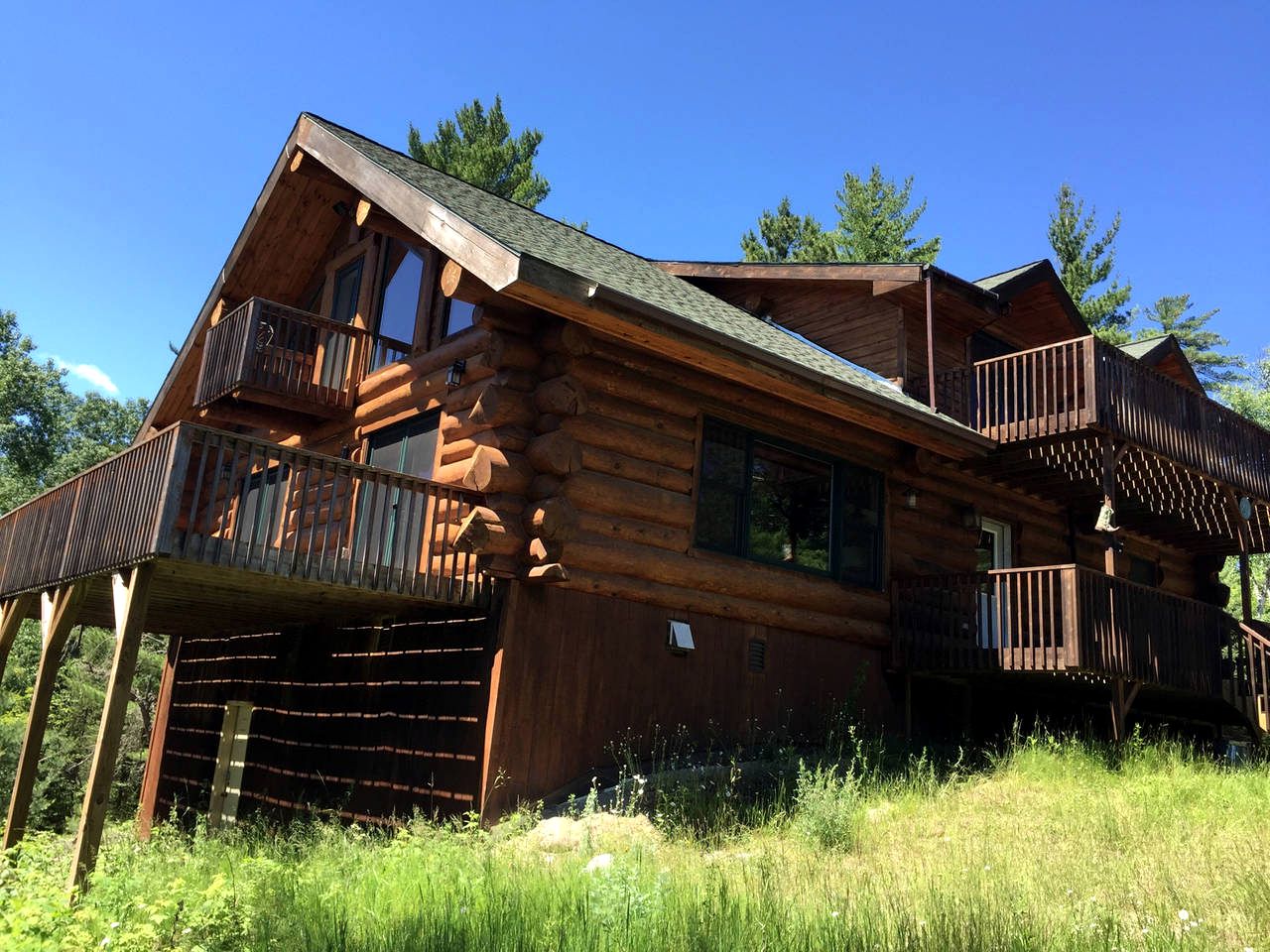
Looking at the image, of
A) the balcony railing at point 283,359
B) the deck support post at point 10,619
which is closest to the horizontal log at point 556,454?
the balcony railing at point 283,359

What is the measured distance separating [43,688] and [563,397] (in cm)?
644

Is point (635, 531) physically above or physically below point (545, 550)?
above

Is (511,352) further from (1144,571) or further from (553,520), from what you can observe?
(1144,571)

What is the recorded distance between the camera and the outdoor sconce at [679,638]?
1239cm

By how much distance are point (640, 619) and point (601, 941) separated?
20.5ft

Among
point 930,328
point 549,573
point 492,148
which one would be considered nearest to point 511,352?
point 549,573

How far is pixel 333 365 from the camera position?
50.6 feet

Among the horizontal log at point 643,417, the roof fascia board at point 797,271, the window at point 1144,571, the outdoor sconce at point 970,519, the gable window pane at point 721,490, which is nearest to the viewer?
the horizontal log at point 643,417

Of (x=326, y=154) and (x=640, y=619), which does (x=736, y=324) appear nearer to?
(x=640, y=619)

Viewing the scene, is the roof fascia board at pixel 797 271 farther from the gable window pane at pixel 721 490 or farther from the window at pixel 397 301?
the window at pixel 397 301

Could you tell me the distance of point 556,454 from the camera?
37.9ft

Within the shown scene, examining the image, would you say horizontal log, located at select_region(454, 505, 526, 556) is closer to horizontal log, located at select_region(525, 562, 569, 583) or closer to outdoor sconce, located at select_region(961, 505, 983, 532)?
horizontal log, located at select_region(525, 562, 569, 583)

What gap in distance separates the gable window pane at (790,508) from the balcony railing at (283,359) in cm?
584

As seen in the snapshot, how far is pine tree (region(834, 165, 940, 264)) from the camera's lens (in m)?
38.3
